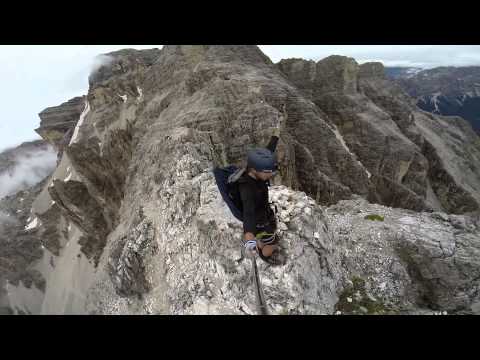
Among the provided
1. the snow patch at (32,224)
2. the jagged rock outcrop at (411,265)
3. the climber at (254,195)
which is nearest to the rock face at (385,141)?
the jagged rock outcrop at (411,265)

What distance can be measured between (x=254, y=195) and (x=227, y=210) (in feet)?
21.8

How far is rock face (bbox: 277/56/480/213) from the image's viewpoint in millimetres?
40925

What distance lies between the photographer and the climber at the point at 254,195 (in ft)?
20.7

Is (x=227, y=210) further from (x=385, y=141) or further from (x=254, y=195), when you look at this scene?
(x=385, y=141)

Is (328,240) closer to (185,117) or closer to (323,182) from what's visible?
(185,117)

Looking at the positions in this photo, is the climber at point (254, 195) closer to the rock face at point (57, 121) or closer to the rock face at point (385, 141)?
the rock face at point (385, 141)

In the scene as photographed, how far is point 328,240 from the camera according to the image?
12555mm

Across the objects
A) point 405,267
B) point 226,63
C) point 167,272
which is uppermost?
point 226,63

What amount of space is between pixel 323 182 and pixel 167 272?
1952 cm

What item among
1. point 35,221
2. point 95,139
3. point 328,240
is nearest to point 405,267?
point 328,240

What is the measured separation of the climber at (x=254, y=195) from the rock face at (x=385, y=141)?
29731mm

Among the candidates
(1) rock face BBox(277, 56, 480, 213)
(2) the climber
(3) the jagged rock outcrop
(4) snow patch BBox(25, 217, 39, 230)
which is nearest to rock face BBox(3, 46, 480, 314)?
(3) the jagged rock outcrop

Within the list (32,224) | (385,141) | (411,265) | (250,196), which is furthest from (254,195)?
(32,224)

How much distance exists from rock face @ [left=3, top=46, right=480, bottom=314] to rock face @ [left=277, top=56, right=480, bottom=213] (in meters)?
0.25
